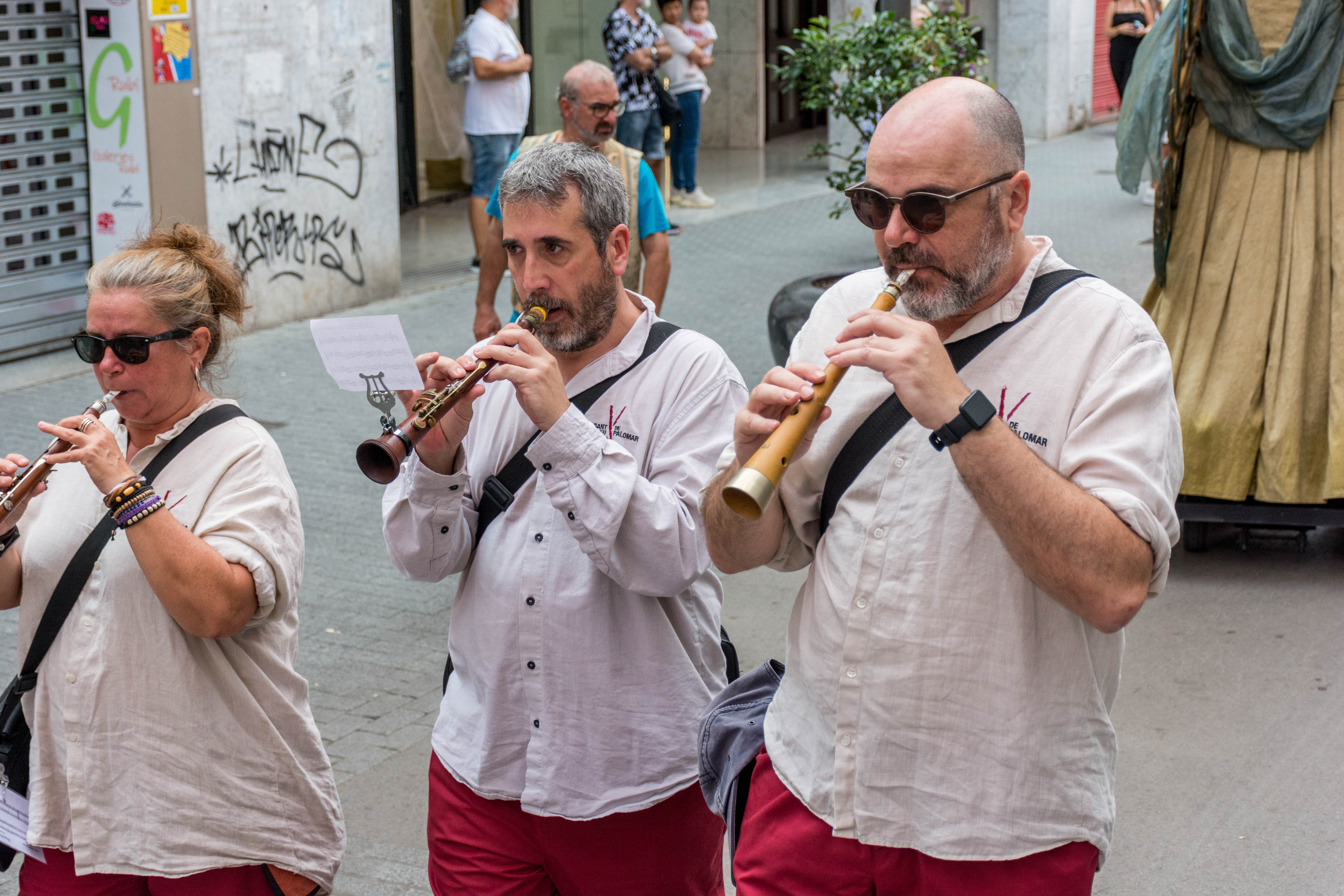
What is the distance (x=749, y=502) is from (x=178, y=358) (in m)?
1.40

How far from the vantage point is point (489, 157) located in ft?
38.2

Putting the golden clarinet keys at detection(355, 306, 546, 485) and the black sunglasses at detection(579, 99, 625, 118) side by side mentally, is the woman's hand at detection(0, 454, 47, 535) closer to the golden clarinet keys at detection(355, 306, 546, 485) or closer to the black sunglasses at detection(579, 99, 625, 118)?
the golden clarinet keys at detection(355, 306, 546, 485)

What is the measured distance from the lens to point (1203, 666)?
531cm

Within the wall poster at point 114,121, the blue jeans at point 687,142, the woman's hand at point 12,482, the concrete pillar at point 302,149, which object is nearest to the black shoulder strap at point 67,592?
the woman's hand at point 12,482

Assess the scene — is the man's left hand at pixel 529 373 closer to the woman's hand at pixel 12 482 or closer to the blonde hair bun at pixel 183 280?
the blonde hair bun at pixel 183 280

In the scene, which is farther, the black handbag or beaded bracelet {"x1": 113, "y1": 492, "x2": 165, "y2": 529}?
the black handbag

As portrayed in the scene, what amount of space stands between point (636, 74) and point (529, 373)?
11.0 m

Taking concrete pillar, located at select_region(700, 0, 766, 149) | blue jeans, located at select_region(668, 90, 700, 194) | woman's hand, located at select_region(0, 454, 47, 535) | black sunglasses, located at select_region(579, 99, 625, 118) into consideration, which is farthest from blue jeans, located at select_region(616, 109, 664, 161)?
woman's hand, located at select_region(0, 454, 47, 535)

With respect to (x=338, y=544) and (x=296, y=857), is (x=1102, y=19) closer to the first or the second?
(x=338, y=544)

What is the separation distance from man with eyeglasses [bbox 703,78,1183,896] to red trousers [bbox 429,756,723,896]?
51 cm

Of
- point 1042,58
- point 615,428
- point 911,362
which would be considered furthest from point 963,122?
point 1042,58

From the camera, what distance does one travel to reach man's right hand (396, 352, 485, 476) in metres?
2.76

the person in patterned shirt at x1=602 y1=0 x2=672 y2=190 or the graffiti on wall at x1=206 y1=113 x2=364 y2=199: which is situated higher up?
the person in patterned shirt at x1=602 y1=0 x2=672 y2=190

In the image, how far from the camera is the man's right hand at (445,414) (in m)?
2.76
